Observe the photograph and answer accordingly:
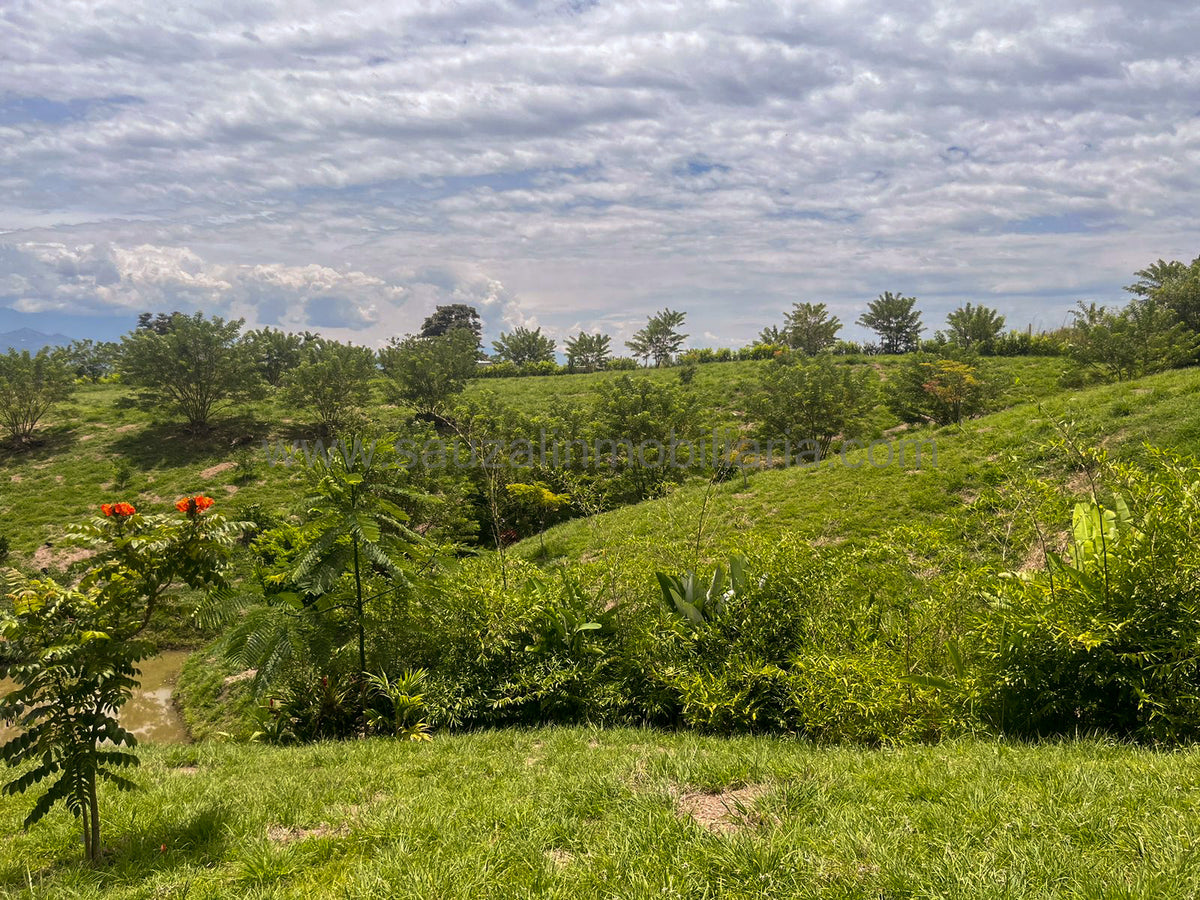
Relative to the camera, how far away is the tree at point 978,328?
30.0 m

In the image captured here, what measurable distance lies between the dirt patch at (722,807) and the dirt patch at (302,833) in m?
2.00

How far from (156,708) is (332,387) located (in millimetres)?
15906

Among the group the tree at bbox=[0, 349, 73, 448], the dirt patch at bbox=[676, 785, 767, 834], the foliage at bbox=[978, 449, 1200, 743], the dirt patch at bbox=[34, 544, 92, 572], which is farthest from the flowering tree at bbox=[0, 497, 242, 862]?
the tree at bbox=[0, 349, 73, 448]

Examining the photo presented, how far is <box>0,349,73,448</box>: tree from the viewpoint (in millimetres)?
21625

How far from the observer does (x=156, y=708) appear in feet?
34.5

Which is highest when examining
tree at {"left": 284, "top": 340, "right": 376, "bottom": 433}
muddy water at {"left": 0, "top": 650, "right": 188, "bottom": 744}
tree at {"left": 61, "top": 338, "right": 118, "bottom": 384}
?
tree at {"left": 61, "top": 338, "right": 118, "bottom": 384}

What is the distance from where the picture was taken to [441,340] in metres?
30.1

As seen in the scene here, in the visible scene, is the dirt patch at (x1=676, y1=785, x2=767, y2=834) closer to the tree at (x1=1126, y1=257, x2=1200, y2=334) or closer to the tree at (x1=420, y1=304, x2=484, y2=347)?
the tree at (x1=1126, y1=257, x2=1200, y2=334)

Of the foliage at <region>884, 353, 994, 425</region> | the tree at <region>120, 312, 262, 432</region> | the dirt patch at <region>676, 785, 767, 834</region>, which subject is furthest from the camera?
the tree at <region>120, 312, 262, 432</region>

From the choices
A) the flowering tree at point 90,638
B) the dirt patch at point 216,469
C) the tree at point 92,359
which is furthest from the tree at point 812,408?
the tree at point 92,359

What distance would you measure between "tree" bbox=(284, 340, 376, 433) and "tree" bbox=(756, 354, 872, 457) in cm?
1567

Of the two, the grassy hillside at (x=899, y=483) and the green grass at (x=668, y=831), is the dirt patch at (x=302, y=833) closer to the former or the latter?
the green grass at (x=668, y=831)

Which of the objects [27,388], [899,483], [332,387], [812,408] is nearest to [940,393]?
[812,408]

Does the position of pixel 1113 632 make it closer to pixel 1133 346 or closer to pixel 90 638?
pixel 90 638
